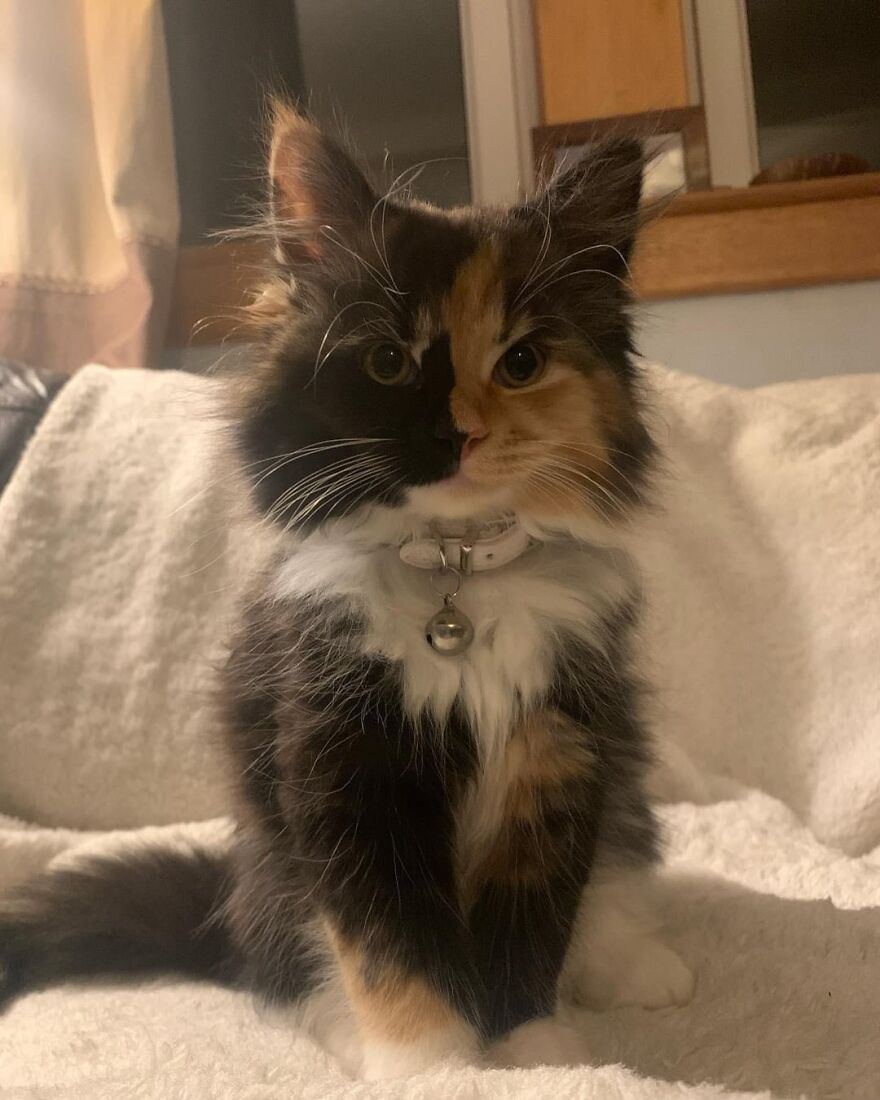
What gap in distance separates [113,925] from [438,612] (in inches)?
20.7

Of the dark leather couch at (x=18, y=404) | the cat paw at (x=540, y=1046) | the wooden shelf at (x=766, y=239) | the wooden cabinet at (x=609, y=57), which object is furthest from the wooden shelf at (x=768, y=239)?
the cat paw at (x=540, y=1046)

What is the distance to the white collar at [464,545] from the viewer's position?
36.6 inches

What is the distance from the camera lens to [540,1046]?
0.86 m

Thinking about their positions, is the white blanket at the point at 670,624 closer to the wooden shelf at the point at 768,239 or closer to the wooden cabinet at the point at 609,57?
the wooden shelf at the point at 768,239

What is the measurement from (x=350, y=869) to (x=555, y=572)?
1.12ft

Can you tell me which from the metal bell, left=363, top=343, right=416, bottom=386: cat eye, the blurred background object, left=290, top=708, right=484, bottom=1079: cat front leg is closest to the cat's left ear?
left=363, top=343, right=416, bottom=386: cat eye

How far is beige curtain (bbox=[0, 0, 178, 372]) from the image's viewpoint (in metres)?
1.87

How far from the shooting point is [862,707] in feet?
4.92

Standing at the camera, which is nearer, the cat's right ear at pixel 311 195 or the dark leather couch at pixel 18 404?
the cat's right ear at pixel 311 195

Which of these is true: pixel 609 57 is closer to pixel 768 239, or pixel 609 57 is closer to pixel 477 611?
pixel 768 239

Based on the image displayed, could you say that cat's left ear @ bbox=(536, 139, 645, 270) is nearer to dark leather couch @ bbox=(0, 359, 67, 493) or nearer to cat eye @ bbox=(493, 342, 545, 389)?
cat eye @ bbox=(493, 342, 545, 389)

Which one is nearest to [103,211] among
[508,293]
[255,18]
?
[255,18]

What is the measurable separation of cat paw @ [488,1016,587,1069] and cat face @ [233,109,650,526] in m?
0.47

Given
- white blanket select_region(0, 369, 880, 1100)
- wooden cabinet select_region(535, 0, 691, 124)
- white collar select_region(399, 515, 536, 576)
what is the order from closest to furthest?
white collar select_region(399, 515, 536, 576), white blanket select_region(0, 369, 880, 1100), wooden cabinet select_region(535, 0, 691, 124)
